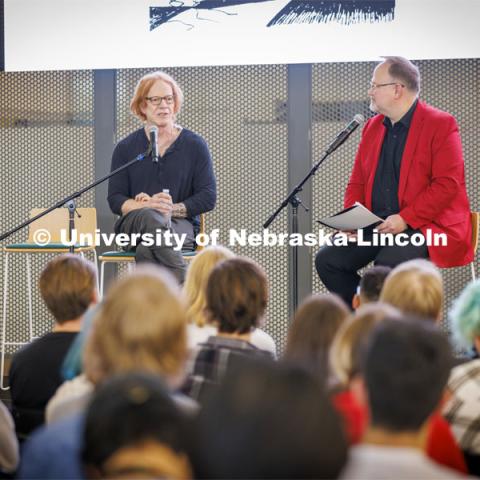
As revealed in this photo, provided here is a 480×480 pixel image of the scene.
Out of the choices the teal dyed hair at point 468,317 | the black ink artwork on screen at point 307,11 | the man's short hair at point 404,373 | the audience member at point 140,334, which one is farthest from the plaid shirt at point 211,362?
the black ink artwork on screen at point 307,11

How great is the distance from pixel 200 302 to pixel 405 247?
1.42 metres

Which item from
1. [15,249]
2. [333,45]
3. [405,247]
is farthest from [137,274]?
[333,45]

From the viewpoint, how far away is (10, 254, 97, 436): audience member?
213 centimetres

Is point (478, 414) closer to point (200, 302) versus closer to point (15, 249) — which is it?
point (200, 302)

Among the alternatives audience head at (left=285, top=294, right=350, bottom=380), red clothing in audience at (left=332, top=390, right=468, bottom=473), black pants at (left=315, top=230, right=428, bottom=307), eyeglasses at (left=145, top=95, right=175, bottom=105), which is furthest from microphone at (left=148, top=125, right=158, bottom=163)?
red clothing in audience at (left=332, top=390, right=468, bottom=473)

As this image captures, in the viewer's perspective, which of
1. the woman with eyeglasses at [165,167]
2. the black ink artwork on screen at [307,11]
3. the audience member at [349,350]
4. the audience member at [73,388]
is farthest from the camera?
the black ink artwork on screen at [307,11]

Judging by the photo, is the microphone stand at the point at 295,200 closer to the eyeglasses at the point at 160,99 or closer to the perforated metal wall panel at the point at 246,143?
the perforated metal wall panel at the point at 246,143

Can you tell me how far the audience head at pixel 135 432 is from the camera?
105 centimetres

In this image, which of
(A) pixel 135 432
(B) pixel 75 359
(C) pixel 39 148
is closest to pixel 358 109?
(C) pixel 39 148

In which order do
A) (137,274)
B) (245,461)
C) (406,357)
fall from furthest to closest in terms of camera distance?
(137,274) < (406,357) < (245,461)

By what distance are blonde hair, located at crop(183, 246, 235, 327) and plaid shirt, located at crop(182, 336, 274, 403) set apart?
1.12ft

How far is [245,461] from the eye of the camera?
944 mm

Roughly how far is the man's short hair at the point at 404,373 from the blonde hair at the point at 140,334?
1.29ft

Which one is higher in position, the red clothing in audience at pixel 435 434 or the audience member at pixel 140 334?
the audience member at pixel 140 334
